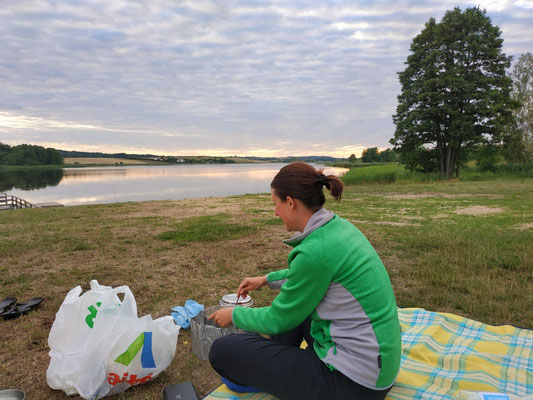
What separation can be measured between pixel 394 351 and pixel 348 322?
0.27m

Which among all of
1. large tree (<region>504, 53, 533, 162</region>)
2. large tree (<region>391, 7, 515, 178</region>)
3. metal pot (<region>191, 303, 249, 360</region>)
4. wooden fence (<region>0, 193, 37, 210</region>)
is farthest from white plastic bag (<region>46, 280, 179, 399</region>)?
large tree (<region>504, 53, 533, 162</region>)

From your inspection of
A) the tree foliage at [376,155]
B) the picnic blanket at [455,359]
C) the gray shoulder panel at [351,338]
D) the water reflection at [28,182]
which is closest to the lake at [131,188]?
the water reflection at [28,182]

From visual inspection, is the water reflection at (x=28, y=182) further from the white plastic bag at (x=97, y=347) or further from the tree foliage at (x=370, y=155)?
the tree foliage at (x=370, y=155)

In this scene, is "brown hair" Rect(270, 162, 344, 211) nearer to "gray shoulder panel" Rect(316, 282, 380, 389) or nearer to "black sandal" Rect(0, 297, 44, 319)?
"gray shoulder panel" Rect(316, 282, 380, 389)

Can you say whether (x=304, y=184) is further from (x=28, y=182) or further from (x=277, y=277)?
(x=28, y=182)

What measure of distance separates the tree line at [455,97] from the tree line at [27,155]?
77.9 meters

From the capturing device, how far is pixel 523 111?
2970 cm

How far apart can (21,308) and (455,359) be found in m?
4.13

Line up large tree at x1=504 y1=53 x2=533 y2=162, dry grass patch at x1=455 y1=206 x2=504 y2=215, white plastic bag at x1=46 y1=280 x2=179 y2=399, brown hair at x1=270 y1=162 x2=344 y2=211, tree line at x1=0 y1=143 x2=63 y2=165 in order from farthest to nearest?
tree line at x1=0 y1=143 x2=63 y2=165 → large tree at x1=504 y1=53 x2=533 y2=162 → dry grass patch at x1=455 y1=206 x2=504 y2=215 → white plastic bag at x1=46 y1=280 x2=179 y2=399 → brown hair at x1=270 y1=162 x2=344 y2=211

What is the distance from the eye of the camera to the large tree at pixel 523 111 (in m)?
29.1

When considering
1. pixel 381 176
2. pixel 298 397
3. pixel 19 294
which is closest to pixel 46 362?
pixel 19 294

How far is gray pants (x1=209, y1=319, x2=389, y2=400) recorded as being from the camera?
5.70 feet

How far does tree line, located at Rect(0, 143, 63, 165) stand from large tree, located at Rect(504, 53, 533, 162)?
85.1 m

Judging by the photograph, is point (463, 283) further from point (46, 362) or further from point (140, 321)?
point (46, 362)
